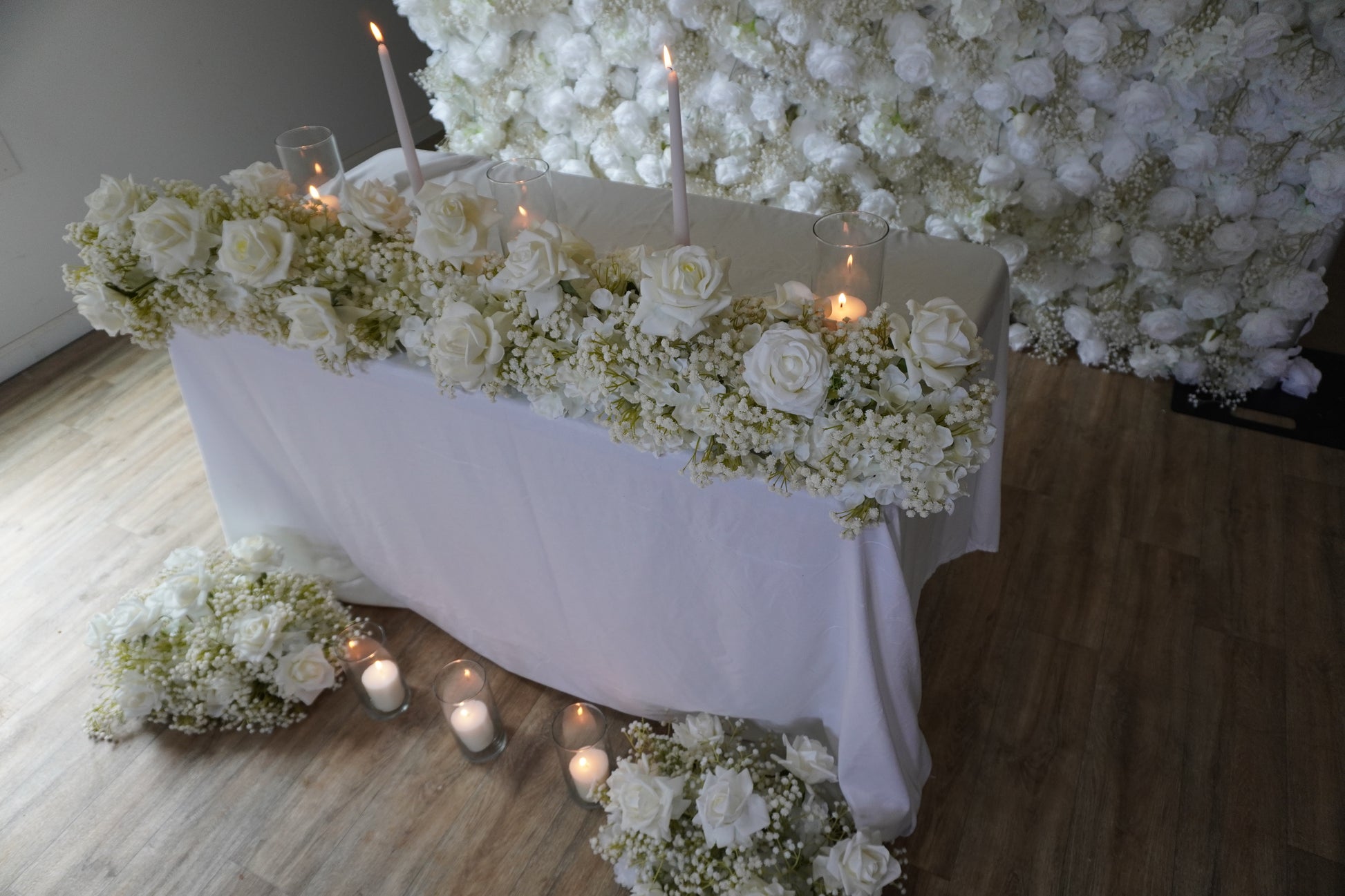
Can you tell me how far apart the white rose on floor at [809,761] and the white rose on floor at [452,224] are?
934 mm

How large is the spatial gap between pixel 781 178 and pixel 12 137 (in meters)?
2.52

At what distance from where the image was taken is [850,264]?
1.12 meters

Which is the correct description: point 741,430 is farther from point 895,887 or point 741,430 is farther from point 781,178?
point 781,178

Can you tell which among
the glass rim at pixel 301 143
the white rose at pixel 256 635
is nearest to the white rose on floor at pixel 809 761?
the white rose at pixel 256 635

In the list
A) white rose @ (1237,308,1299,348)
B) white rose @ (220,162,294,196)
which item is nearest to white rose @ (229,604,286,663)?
white rose @ (220,162,294,196)

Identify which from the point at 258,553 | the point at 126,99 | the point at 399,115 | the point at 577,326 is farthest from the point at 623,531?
the point at 126,99

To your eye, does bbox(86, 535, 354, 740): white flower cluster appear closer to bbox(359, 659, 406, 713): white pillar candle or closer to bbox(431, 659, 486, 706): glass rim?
bbox(359, 659, 406, 713): white pillar candle

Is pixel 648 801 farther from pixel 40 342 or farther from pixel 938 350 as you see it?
pixel 40 342

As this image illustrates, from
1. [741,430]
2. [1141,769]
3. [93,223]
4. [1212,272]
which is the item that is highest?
→ [93,223]

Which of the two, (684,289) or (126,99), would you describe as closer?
(684,289)

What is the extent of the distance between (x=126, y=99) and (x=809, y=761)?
10.8 feet

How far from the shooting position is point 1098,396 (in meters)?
2.53

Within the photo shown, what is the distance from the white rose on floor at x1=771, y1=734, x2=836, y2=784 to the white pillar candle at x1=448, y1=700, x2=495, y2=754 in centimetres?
59

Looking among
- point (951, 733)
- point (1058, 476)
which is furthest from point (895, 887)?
point (1058, 476)
